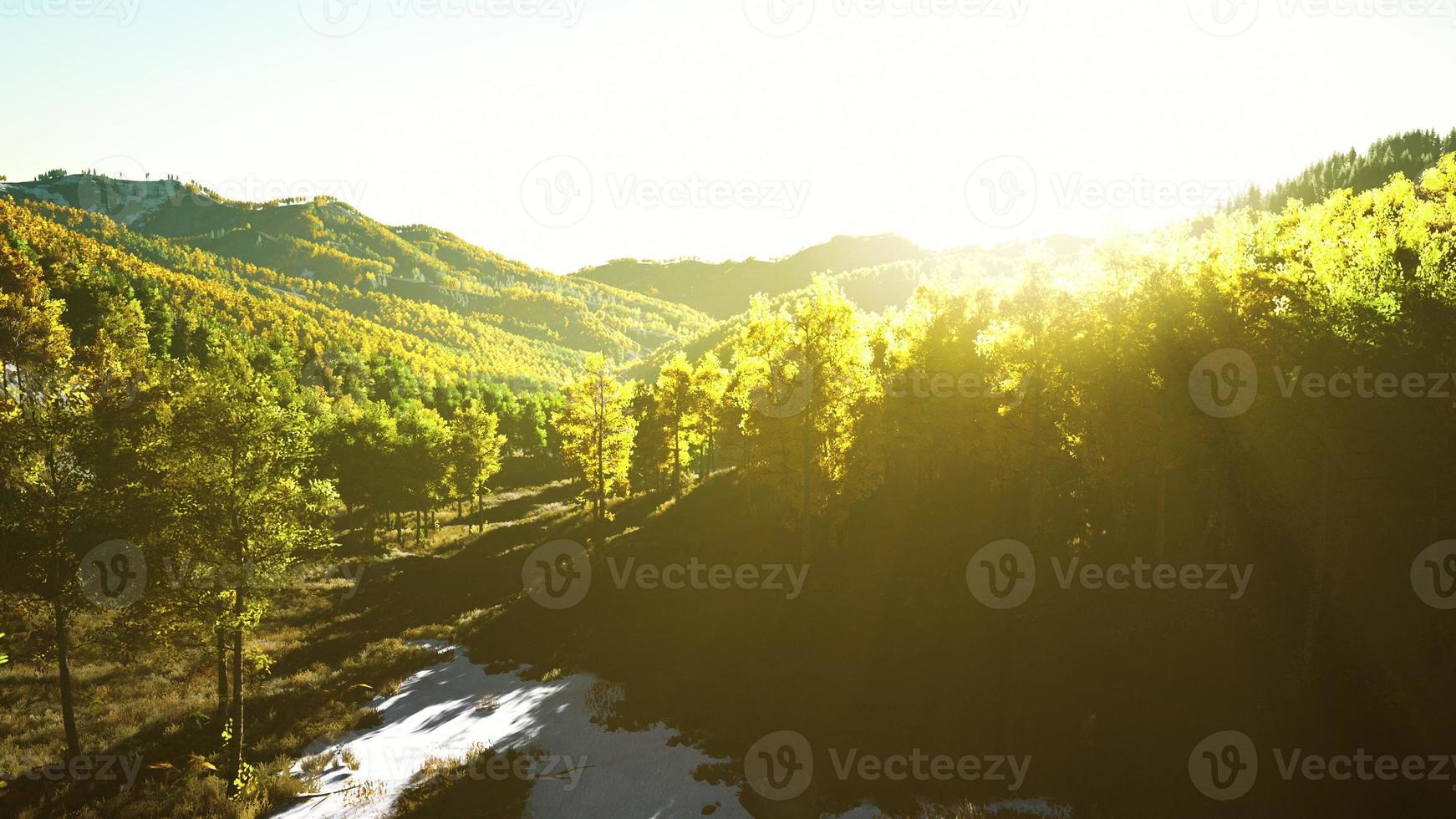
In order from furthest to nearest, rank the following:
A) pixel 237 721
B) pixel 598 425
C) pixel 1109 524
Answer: pixel 598 425
pixel 1109 524
pixel 237 721

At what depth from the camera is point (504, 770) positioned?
1867cm

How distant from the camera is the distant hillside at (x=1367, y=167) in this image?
13375 centimetres

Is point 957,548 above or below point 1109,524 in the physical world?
below

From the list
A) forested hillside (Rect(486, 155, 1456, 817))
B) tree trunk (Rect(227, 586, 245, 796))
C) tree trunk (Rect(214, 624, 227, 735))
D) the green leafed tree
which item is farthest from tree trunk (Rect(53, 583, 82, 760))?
the green leafed tree

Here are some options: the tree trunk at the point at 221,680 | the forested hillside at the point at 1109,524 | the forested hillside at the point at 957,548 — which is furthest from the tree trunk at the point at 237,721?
the forested hillside at the point at 1109,524


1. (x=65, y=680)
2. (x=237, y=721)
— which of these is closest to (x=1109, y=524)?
(x=237, y=721)

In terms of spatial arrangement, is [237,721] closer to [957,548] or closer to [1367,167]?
[957,548]

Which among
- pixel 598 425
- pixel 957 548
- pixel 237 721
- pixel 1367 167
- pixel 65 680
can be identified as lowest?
pixel 237 721

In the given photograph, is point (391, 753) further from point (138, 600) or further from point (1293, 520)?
point (1293, 520)

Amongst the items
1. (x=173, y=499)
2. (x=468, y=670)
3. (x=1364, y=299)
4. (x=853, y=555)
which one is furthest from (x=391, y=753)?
(x=1364, y=299)

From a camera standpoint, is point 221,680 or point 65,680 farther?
point 221,680

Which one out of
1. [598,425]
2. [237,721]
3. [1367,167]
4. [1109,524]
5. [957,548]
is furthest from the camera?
[1367,167]

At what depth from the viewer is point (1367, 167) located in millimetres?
139750

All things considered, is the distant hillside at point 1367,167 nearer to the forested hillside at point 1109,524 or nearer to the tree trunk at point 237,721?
the forested hillside at point 1109,524
